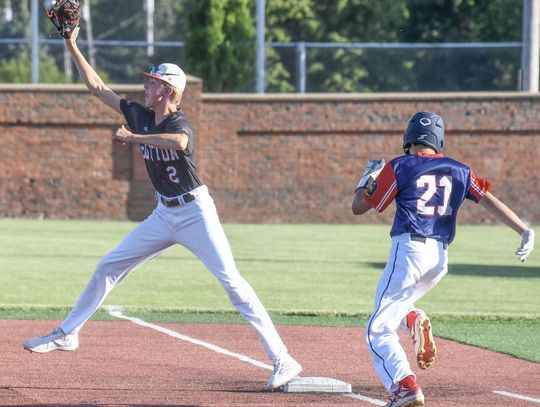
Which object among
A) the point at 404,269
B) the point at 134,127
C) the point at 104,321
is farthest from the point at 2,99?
the point at 404,269

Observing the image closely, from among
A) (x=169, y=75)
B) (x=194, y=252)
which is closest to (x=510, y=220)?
(x=194, y=252)

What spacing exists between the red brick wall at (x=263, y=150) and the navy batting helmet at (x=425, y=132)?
19.1 meters

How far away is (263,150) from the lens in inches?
1070

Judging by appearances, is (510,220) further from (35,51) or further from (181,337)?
(35,51)

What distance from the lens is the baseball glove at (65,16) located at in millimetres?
9188

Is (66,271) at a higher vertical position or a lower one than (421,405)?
lower

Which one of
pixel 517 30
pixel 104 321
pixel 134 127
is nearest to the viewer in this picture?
pixel 134 127

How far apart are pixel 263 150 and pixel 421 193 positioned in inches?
784

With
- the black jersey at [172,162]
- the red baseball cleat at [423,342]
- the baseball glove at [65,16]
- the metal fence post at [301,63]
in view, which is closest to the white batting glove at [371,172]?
the red baseball cleat at [423,342]

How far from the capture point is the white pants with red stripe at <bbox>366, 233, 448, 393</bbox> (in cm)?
726

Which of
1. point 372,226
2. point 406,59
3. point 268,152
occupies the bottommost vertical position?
point 372,226

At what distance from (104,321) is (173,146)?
14.5 ft

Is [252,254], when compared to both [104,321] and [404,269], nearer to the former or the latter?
[104,321]

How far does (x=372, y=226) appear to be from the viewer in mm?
27234
